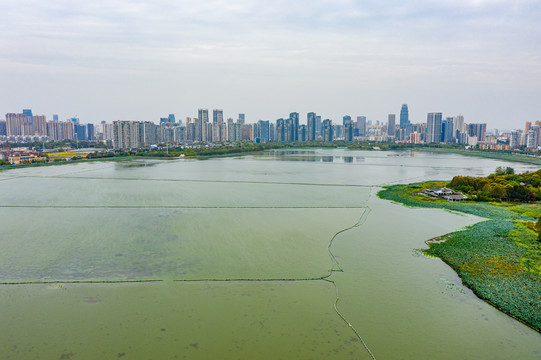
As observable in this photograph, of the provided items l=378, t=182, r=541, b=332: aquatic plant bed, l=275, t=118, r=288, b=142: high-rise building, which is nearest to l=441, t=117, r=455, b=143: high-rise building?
l=275, t=118, r=288, b=142: high-rise building

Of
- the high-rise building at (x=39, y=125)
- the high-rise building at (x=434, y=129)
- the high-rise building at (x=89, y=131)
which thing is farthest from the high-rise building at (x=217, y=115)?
the high-rise building at (x=434, y=129)

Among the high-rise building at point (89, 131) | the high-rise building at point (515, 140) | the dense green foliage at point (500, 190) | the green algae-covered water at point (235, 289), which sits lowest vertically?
the green algae-covered water at point (235, 289)

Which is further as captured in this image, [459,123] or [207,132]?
[459,123]

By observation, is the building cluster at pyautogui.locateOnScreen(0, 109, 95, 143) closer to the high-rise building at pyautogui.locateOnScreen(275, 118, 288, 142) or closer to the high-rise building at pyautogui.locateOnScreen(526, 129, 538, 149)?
the high-rise building at pyautogui.locateOnScreen(275, 118, 288, 142)

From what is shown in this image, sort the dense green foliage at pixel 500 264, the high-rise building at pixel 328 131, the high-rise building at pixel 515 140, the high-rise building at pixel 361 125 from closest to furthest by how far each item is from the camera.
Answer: the dense green foliage at pixel 500 264, the high-rise building at pixel 515 140, the high-rise building at pixel 328 131, the high-rise building at pixel 361 125

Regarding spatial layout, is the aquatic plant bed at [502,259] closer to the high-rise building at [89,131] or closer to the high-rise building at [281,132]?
the high-rise building at [281,132]

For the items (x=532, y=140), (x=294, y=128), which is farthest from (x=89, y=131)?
(x=532, y=140)

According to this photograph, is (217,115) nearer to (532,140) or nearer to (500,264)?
(532,140)
